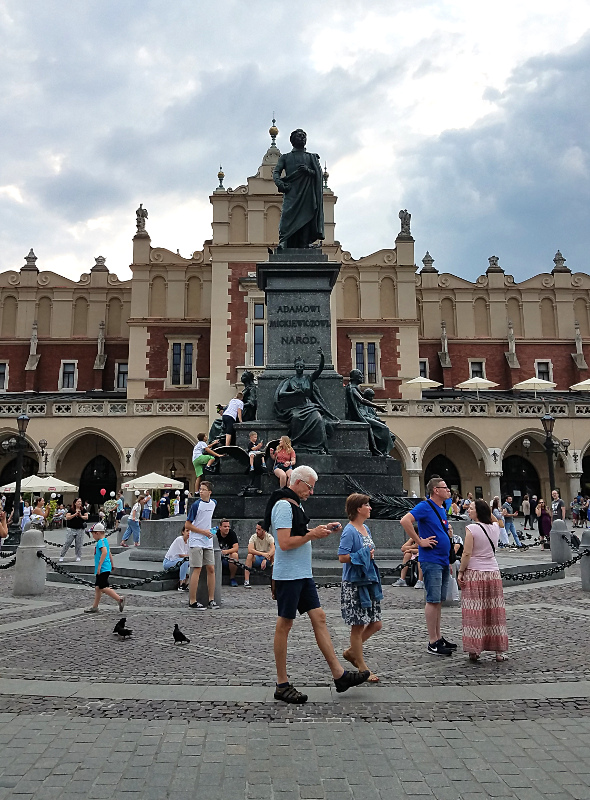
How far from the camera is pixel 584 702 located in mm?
4281

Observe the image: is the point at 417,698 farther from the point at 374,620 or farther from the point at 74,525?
the point at 74,525

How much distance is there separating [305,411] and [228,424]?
1.49m

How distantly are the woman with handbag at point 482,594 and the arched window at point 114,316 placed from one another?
38.1 metres

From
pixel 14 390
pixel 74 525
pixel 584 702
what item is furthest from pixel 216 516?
pixel 14 390

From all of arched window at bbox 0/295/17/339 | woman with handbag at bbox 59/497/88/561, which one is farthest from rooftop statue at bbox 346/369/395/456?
arched window at bbox 0/295/17/339

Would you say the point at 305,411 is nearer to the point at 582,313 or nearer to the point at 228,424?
the point at 228,424

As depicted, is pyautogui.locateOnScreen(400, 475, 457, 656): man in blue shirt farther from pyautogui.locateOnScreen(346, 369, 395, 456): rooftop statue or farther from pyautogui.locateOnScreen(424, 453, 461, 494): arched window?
pyautogui.locateOnScreen(424, 453, 461, 494): arched window

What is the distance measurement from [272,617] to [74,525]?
6686 millimetres

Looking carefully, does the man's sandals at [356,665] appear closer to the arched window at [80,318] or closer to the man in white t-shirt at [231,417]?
the man in white t-shirt at [231,417]

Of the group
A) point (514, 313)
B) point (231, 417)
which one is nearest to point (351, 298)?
point (514, 313)

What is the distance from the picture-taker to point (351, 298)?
3909 cm

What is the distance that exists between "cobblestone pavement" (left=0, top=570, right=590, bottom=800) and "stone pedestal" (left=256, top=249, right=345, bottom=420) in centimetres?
691

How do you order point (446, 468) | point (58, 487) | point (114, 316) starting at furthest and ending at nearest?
1. point (114, 316)
2. point (446, 468)
3. point (58, 487)

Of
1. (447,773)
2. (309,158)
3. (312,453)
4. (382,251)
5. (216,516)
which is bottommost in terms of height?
(447,773)
